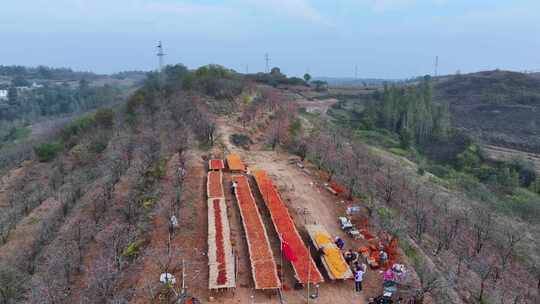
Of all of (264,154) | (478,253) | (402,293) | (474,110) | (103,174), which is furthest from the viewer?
(474,110)

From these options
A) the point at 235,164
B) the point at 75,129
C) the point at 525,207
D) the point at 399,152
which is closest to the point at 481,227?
the point at 525,207

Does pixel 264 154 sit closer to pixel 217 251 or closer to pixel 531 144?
pixel 217 251

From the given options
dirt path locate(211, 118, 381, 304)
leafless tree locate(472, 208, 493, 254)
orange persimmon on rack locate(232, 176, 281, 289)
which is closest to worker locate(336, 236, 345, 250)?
dirt path locate(211, 118, 381, 304)

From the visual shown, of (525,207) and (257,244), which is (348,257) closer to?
(257,244)

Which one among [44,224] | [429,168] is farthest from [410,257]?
[429,168]

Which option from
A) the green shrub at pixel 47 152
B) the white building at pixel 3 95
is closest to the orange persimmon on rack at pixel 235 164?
the green shrub at pixel 47 152

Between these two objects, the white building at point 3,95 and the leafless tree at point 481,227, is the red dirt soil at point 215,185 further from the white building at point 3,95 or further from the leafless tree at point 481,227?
the white building at point 3,95
